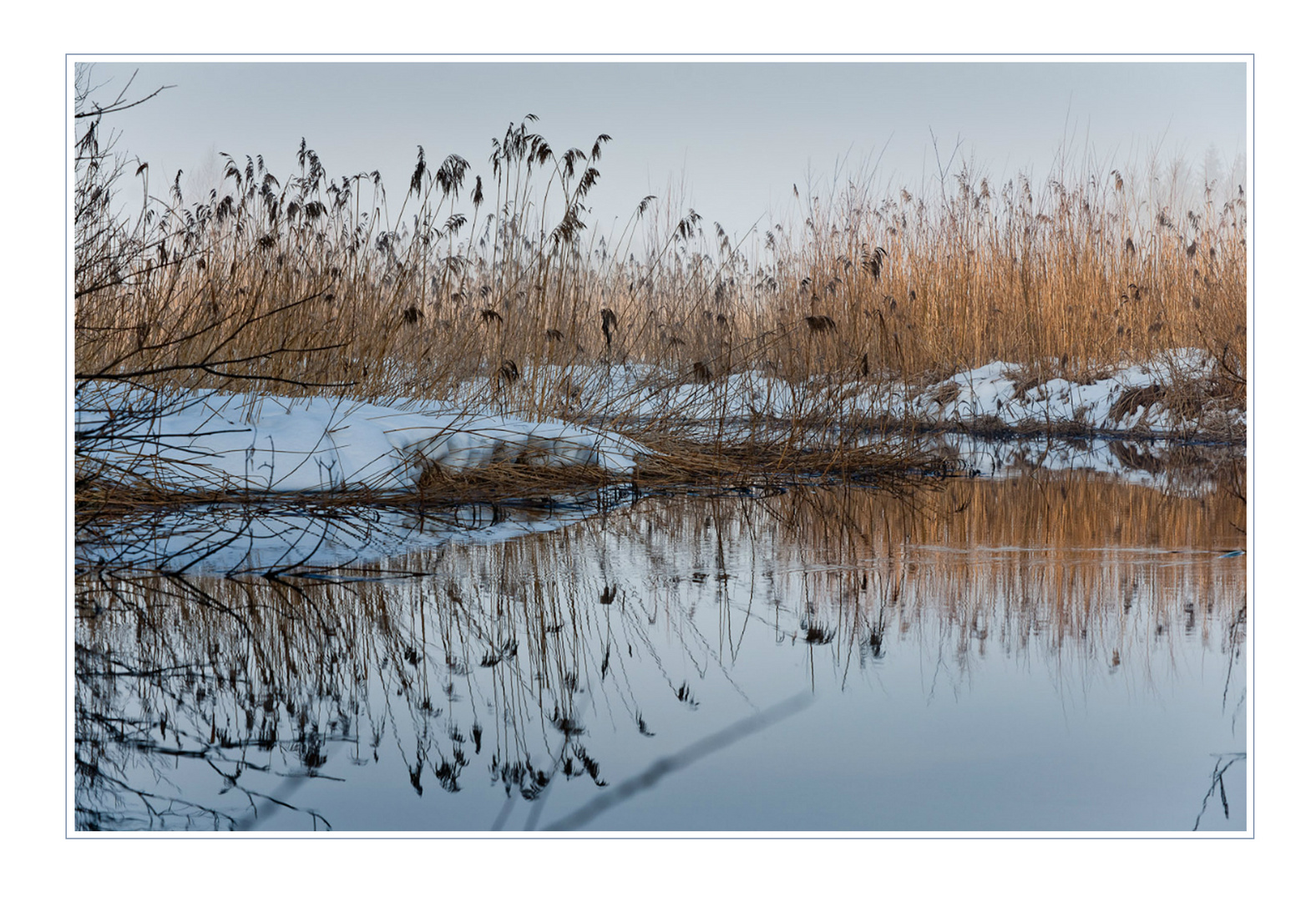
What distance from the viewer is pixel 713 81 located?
8.64ft

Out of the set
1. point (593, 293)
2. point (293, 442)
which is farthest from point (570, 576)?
point (593, 293)

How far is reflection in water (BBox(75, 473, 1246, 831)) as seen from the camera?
104cm

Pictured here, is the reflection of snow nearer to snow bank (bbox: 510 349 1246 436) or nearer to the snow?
the snow

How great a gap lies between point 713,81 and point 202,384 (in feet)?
5.83

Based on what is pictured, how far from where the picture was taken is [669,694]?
132 cm

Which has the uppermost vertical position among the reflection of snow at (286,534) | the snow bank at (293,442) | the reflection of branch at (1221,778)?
the snow bank at (293,442)

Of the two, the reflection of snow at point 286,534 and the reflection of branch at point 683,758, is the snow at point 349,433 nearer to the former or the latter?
the reflection of snow at point 286,534

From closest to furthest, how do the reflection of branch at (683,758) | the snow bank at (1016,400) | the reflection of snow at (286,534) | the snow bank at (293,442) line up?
the reflection of branch at (683,758), the reflection of snow at (286,534), the snow bank at (293,442), the snow bank at (1016,400)

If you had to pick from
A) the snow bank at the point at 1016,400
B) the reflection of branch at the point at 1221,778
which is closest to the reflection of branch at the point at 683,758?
the reflection of branch at the point at 1221,778

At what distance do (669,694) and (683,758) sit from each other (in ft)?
0.66

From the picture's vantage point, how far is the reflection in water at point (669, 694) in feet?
3.41

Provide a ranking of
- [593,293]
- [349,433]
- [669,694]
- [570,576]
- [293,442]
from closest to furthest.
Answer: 1. [669,694]
2. [570,576]
3. [293,442]
4. [349,433]
5. [593,293]

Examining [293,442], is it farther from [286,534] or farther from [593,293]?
[593,293]
